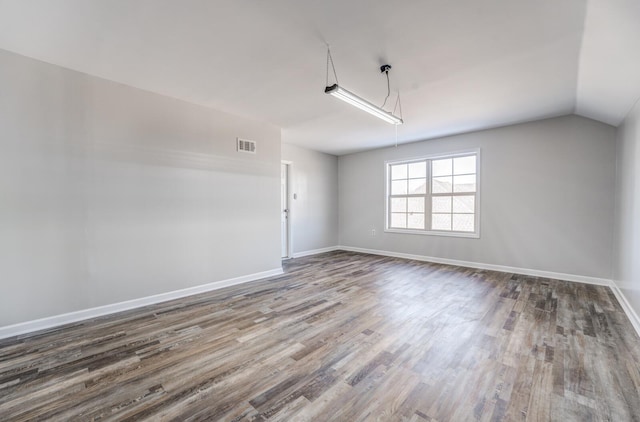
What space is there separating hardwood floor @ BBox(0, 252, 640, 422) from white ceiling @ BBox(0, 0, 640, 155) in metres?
2.49

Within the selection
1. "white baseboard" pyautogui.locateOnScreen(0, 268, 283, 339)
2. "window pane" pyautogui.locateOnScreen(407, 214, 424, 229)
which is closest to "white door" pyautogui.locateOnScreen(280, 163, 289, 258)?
"white baseboard" pyautogui.locateOnScreen(0, 268, 283, 339)

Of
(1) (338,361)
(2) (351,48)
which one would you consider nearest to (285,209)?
(2) (351,48)

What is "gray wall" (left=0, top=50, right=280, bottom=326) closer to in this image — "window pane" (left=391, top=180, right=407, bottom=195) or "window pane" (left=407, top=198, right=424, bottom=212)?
"window pane" (left=391, top=180, right=407, bottom=195)

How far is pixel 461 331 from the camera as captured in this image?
8.34 feet

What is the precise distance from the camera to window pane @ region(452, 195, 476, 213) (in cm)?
522

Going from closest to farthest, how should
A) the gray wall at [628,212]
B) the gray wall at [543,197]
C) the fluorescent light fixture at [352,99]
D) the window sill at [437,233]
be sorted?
1. the fluorescent light fixture at [352,99]
2. the gray wall at [628,212]
3. the gray wall at [543,197]
4. the window sill at [437,233]

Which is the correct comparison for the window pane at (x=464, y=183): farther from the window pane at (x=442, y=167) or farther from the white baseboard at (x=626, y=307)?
the white baseboard at (x=626, y=307)

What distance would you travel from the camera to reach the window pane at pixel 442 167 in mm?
5508

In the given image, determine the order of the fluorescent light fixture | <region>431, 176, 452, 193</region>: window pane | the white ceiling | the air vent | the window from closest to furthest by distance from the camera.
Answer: the white ceiling
the fluorescent light fixture
the air vent
the window
<region>431, 176, 452, 193</region>: window pane

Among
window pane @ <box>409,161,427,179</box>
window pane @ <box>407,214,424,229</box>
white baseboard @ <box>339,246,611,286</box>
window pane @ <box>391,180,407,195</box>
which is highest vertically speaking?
window pane @ <box>409,161,427,179</box>

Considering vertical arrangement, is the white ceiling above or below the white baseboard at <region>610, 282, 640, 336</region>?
above

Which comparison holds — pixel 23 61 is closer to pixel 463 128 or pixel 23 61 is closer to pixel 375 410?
pixel 375 410

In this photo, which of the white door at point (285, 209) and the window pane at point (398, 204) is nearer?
the white door at point (285, 209)

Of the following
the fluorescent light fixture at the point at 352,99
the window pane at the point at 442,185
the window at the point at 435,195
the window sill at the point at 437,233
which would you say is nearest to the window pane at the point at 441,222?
the window at the point at 435,195
